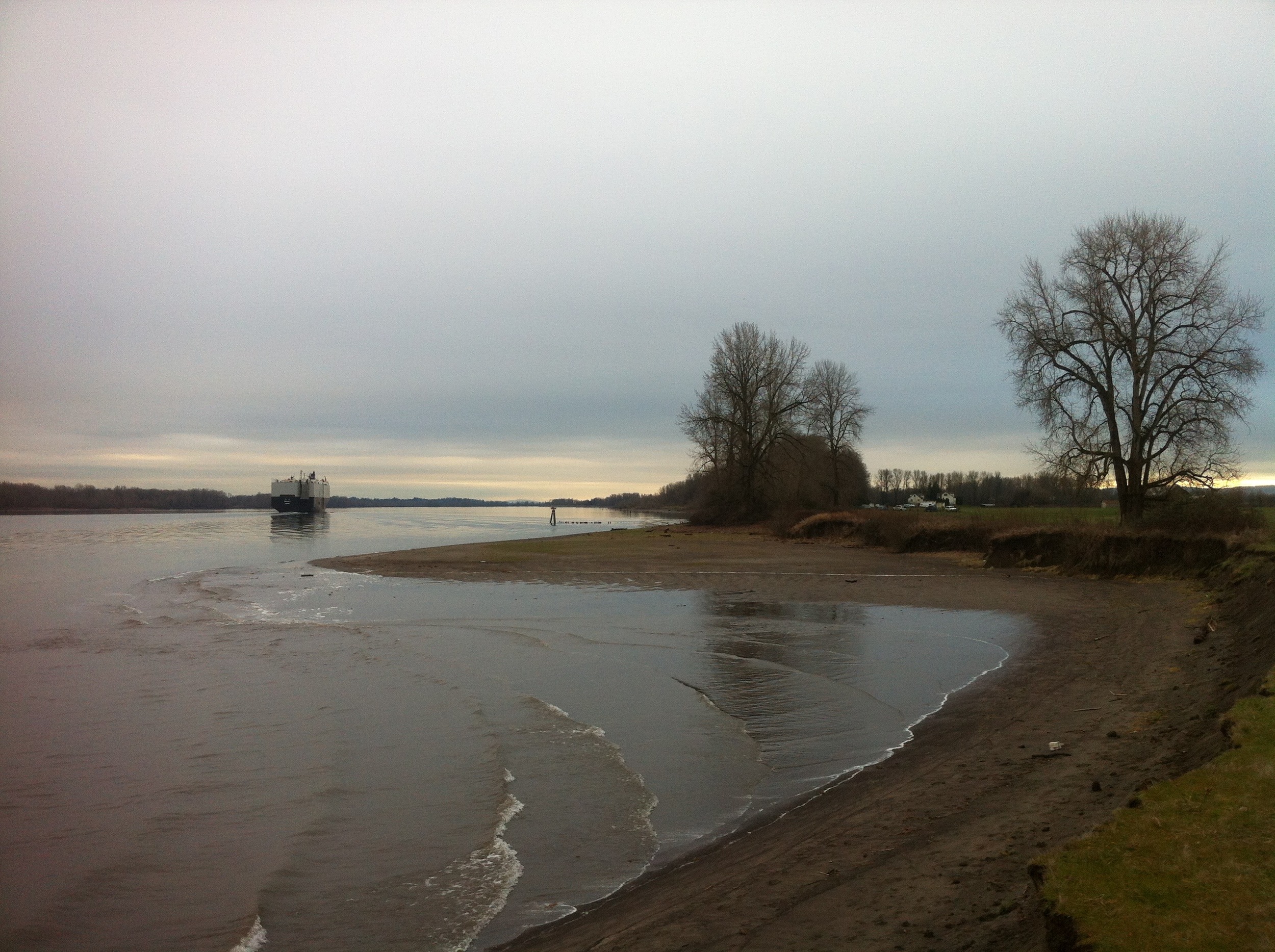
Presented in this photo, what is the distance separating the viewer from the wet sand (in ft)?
15.1

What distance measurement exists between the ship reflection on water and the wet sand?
191ft

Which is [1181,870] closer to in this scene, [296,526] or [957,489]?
[296,526]

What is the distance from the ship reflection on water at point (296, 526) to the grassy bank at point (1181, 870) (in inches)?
2441

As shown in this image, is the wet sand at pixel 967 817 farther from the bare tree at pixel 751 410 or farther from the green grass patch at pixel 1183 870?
the bare tree at pixel 751 410

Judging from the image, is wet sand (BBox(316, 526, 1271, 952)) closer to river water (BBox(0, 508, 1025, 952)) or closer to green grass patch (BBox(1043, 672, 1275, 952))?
green grass patch (BBox(1043, 672, 1275, 952))

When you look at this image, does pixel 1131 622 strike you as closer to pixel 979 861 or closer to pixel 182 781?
pixel 979 861

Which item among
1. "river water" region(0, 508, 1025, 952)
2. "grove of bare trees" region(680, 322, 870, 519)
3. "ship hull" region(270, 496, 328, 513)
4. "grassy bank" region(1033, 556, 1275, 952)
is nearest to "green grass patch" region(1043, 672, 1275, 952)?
"grassy bank" region(1033, 556, 1275, 952)

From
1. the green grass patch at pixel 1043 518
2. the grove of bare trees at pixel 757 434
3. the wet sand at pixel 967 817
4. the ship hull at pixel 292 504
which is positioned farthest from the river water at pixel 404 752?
the ship hull at pixel 292 504

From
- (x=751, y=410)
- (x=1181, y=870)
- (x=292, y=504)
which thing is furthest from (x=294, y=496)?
(x=1181, y=870)

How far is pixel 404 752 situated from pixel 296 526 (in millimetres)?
92757

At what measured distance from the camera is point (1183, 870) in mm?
4043

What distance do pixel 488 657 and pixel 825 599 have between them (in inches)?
446

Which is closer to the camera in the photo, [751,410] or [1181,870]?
[1181,870]

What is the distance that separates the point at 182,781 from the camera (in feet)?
27.1
